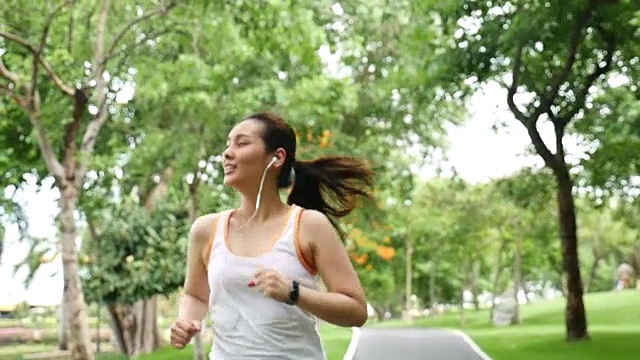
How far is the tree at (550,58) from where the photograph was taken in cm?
1772

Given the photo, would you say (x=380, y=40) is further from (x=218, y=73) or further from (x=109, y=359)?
(x=109, y=359)

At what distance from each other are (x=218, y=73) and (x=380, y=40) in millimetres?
8444

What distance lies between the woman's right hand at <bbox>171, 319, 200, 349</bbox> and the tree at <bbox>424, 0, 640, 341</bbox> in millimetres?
13810

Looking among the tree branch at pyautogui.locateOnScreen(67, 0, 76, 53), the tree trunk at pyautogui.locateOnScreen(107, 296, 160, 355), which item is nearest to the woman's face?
the tree branch at pyautogui.locateOnScreen(67, 0, 76, 53)

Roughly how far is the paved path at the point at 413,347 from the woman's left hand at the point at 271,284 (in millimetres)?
18008

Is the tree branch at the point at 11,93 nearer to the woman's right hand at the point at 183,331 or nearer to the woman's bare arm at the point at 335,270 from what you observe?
the woman's right hand at the point at 183,331

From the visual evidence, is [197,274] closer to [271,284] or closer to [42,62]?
[271,284]

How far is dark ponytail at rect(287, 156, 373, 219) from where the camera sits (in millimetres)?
3461

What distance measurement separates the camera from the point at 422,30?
18688 millimetres

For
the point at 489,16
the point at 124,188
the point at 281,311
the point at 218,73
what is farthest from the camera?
the point at 124,188

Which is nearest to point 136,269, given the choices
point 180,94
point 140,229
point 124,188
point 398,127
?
point 140,229

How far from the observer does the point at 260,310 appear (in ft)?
9.84

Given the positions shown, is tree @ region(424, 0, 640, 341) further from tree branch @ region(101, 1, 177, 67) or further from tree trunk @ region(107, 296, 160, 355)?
tree trunk @ region(107, 296, 160, 355)

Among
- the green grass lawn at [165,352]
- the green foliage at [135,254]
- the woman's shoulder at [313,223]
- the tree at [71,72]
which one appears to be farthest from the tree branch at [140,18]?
the woman's shoulder at [313,223]
